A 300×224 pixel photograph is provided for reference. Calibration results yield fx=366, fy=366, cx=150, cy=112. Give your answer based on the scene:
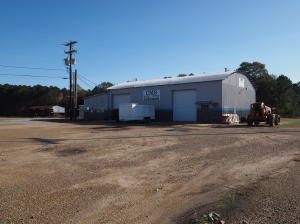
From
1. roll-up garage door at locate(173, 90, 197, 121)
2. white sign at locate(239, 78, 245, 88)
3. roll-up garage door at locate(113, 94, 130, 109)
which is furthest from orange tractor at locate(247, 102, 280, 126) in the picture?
roll-up garage door at locate(113, 94, 130, 109)

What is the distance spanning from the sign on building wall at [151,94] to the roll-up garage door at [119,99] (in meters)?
3.33

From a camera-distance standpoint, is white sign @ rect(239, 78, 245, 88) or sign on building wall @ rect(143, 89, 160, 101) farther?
sign on building wall @ rect(143, 89, 160, 101)

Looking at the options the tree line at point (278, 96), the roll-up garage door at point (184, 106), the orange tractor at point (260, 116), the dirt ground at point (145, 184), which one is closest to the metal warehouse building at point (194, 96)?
the roll-up garage door at point (184, 106)

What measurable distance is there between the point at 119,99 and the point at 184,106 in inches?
437

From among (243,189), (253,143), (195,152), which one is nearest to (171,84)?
(253,143)

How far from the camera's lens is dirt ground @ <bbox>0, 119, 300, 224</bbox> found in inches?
264

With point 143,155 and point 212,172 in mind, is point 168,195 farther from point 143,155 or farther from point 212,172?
point 143,155

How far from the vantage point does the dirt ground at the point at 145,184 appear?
6699 mm

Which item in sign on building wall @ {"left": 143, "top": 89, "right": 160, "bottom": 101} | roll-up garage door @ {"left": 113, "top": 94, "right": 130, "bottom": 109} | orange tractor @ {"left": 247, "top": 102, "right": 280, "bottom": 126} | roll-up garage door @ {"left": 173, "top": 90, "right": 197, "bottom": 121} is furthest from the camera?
roll-up garage door @ {"left": 113, "top": 94, "right": 130, "bottom": 109}

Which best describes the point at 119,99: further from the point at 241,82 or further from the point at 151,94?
the point at 241,82

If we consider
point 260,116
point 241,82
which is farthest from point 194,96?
point 260,116

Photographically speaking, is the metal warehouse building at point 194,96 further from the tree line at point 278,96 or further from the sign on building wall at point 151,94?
the tree line at point 278,96

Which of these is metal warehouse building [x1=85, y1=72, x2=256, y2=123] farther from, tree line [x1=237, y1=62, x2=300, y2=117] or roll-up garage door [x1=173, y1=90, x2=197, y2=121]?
tree line [x1=237, y1=62, x2=300, y2=117]

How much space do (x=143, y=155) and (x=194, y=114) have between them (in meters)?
26.5
